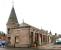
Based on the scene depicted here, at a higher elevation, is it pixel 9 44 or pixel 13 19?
pixel 13 19

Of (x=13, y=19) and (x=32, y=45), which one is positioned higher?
(x=13, y=19)

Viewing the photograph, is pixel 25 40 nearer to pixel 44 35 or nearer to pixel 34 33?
pixel 34 33

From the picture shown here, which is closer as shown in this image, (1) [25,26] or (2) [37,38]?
(1) [25,26]

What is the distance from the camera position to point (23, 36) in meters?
15.4

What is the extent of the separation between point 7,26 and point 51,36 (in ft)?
14.3

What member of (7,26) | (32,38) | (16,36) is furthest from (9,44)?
(7,26)

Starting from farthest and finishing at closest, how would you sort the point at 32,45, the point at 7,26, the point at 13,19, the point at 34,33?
the point at 13,19
the point at 7,26
the point at 34,33
the point at 32,45

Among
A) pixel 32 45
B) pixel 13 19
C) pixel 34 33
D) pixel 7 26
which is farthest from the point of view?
pixel 13 19

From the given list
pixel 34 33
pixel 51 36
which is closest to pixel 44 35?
pixel 51 36

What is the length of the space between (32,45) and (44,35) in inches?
169

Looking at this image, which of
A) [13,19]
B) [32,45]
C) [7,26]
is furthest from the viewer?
[13,19]

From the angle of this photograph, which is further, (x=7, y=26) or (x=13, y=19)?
(x=13, y=19)

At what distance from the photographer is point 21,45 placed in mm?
14969

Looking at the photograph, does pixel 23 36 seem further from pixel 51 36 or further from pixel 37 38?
pixel 51 36
